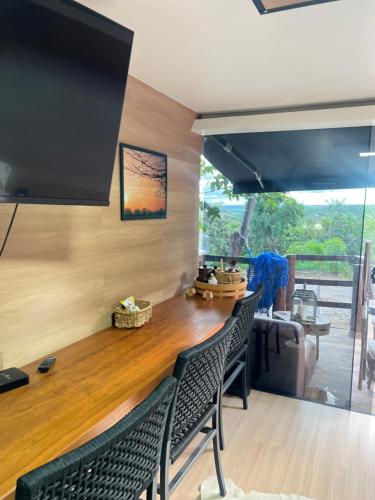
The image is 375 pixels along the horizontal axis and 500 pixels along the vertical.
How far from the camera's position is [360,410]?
8.61 ft

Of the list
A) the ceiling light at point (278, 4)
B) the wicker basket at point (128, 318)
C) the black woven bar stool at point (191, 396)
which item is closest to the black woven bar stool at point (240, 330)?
the black woven bar stool at point (191, 396)

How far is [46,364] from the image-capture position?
149 cm

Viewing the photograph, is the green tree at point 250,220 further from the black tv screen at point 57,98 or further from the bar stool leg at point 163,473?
the bar stool leg at point 163,473

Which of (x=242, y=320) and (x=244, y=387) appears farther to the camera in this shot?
(x=244, y=387)

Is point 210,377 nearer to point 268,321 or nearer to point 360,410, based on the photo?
point 268,321

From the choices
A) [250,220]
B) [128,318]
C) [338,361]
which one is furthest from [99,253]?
[338,361]

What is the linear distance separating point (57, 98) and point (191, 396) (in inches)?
45.9

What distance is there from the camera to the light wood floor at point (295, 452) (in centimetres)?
192

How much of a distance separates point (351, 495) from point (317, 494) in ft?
0.56

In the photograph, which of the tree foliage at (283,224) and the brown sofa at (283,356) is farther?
the brown sofa at (283,356)

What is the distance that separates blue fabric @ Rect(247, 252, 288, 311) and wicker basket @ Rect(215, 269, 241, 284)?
0.97 feet

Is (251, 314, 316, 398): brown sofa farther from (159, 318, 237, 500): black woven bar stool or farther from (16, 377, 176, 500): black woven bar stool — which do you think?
(16, 377, 176, 500): black woven bar stool

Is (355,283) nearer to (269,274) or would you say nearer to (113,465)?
(269,274)

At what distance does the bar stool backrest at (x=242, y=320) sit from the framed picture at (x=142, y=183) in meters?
0.77
